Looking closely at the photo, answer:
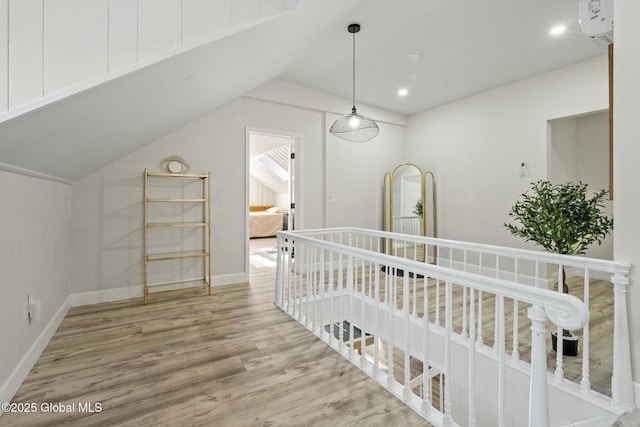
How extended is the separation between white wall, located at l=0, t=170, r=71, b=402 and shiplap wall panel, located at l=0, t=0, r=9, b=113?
658 millimetres

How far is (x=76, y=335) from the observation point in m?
2.37

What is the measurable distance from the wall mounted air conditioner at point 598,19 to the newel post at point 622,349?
142 centimetres

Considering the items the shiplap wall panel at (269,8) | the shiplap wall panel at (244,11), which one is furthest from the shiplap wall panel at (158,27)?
the shiplap wall panel at (269,8)

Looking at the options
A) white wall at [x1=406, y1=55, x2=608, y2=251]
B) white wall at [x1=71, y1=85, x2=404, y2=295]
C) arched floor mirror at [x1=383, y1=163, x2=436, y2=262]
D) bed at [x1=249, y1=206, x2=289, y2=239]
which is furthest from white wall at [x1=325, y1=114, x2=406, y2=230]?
bed at [x1=249, y1=206, x2=289, y2=239]

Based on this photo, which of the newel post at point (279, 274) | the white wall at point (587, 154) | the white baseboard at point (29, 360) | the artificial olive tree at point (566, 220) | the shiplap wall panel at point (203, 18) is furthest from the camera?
the white wall at point (587, 154)

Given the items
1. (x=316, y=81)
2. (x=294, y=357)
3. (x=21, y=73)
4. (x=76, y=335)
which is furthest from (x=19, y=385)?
(x=316, y=81)

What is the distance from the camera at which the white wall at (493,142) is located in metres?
3.37

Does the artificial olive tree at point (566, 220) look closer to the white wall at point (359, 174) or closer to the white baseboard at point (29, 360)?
the white wall at point (359, 174)

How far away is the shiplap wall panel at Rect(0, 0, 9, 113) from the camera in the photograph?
1.06 meters

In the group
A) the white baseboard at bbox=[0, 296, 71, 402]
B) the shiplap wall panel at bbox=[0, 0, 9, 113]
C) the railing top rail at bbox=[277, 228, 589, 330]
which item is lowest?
the white baseboard at bbox=[0, 296, 71, 402]

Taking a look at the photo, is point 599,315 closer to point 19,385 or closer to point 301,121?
point 301,121

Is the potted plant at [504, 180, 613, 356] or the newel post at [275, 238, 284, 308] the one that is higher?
the potted plant at [504, 180, 613, 356]

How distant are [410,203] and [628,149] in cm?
331

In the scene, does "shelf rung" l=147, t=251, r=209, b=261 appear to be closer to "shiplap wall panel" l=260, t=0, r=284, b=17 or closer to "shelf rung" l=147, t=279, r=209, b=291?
"shelf rung" l=147, t=279, r=209, b=291
